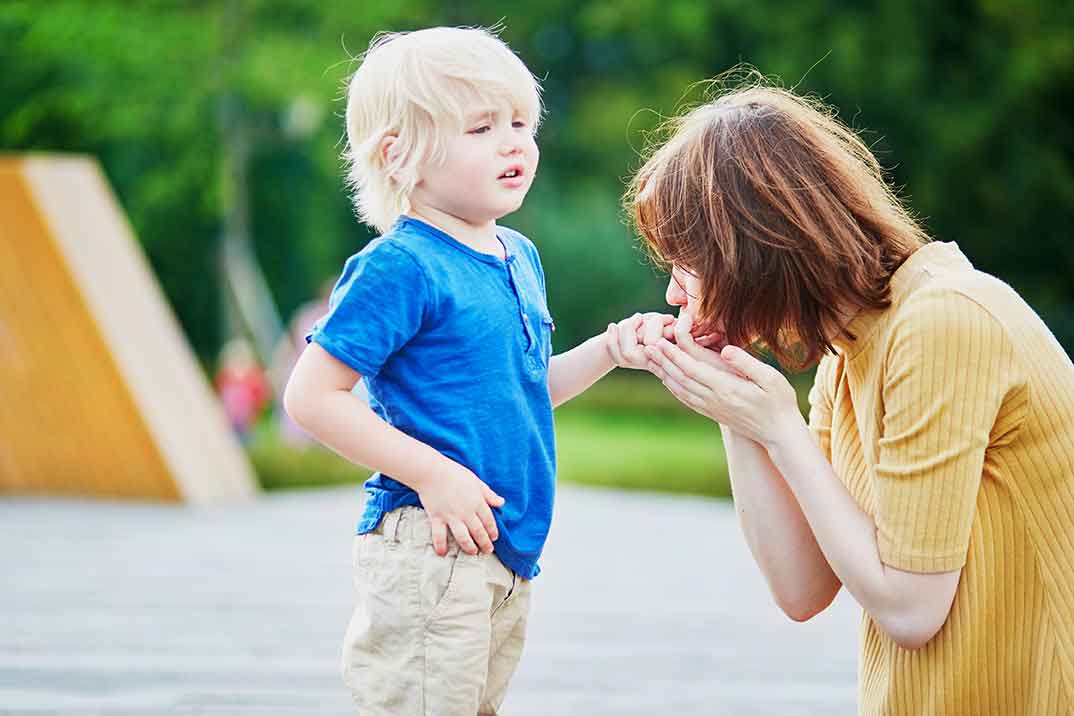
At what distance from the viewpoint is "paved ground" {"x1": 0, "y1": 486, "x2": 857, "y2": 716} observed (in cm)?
→ 443

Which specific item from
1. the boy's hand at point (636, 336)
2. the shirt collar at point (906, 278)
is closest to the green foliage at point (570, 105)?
the boy's hand at point (636, 336)

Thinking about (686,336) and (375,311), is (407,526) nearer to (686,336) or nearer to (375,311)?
(375,311)

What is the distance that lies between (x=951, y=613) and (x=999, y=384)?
38cm

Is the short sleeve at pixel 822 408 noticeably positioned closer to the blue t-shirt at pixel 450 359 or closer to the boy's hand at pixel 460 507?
the blue t-shirt at pixel 450 359

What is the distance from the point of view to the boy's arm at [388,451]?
8.46 ft

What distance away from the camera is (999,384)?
2.44 m

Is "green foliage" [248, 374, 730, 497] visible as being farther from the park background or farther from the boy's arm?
the boy's arm

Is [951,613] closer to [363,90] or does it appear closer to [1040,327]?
[1040,327]

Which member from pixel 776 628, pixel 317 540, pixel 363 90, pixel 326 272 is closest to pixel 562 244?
pixel 326 272

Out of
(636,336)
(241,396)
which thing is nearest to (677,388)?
(636,336)

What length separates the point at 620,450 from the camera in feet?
58.2

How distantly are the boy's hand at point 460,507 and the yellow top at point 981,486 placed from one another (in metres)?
0.63

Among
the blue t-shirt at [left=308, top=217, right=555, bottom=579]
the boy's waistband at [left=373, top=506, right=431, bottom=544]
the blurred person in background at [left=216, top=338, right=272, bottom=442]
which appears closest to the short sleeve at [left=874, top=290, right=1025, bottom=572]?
the blue t-shirt at [left=308, top=217, right=555, bottom=579]

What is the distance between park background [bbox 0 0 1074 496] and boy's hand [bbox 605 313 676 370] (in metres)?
8.93
